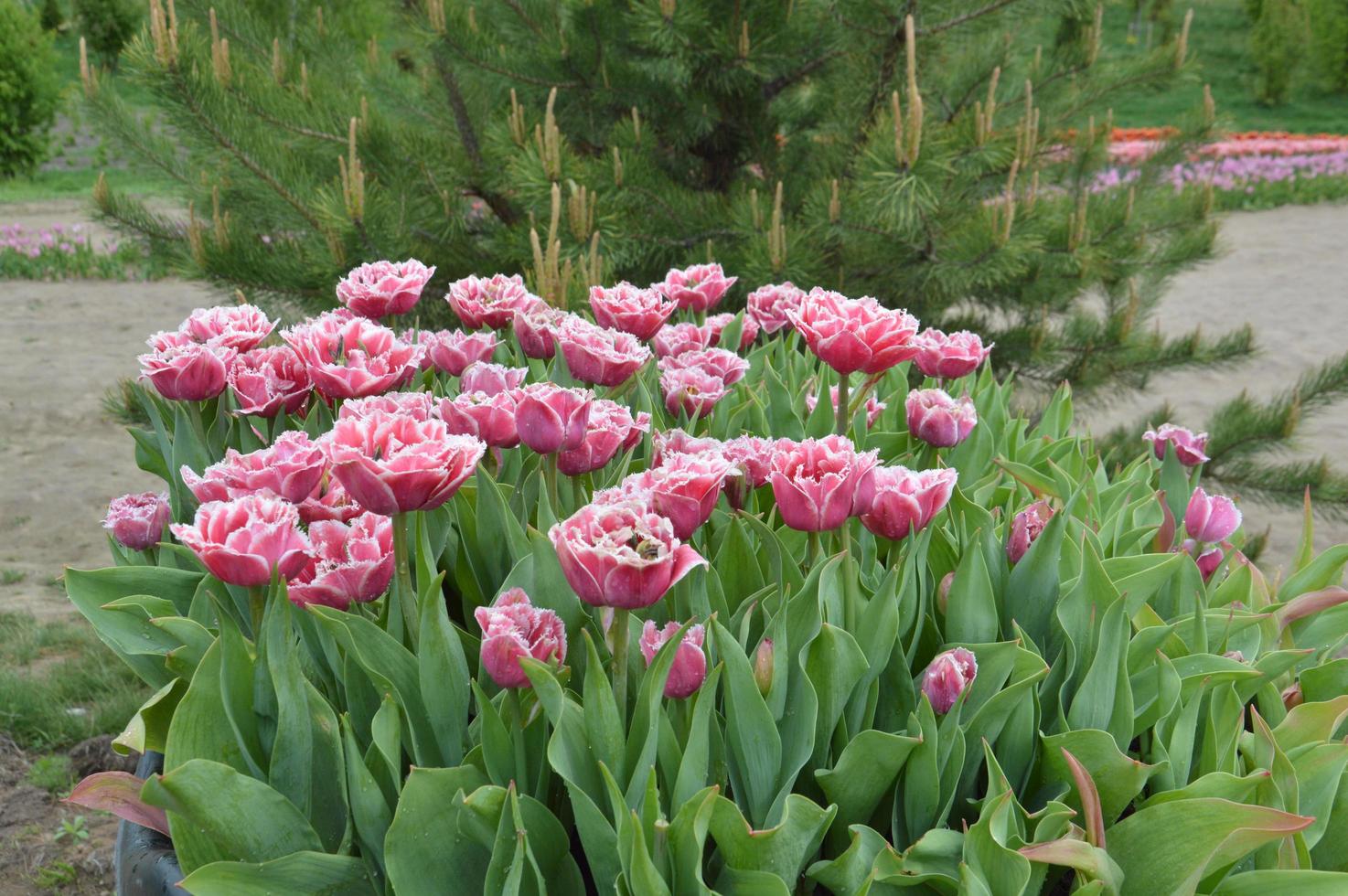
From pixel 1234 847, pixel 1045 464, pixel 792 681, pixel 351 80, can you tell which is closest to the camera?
pixel 1234 847

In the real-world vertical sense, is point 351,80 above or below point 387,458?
above

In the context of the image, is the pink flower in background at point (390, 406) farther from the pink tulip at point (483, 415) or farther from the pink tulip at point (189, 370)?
the pink tulip at point (189, 370)

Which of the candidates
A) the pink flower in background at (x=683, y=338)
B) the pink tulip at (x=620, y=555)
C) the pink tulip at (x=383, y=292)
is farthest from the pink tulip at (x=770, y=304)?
the pink tulip at (x=620, y=555)

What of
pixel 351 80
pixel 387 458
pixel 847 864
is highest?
pixel 351 80

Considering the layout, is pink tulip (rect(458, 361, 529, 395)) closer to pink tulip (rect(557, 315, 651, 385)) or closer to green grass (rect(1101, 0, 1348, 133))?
pink tulip (rect(557, 315, 651, 385))

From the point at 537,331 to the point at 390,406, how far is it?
0.46 m

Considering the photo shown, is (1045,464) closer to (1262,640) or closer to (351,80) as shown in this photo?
(1262,640)

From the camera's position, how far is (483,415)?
1159 mm

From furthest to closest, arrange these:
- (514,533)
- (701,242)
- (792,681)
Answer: (701,242) → (514,533) → (792,681)

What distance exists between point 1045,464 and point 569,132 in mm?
2524

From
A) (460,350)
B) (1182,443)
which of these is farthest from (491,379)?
(1182,443)

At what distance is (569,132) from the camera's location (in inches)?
146

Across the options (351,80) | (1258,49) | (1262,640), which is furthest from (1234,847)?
(1258,49)

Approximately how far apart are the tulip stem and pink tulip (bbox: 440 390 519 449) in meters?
0.29
